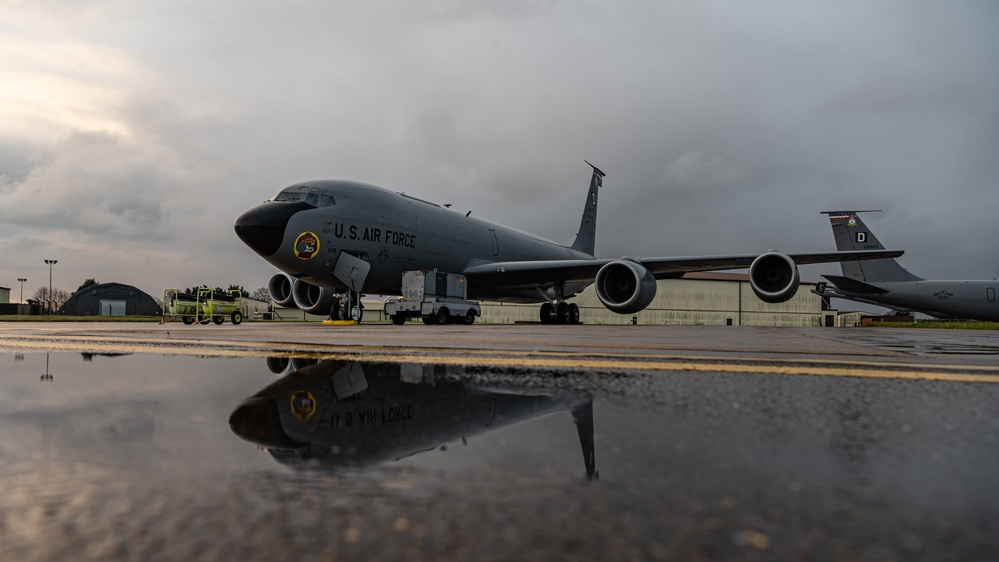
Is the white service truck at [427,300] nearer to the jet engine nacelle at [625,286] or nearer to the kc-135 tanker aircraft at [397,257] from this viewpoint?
the kc-135 tanker aircraft at [397,257]

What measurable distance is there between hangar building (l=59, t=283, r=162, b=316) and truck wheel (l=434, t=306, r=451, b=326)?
5102 centimetres

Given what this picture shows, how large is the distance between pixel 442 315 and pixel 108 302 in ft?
184

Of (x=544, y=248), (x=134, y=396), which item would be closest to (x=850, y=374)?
(x=134, y=396)

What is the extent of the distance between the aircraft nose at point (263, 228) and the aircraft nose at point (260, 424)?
36.0 ft

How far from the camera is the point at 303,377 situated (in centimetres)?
231

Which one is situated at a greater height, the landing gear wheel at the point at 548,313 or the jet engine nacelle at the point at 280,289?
the jet engine nacelle at the point at 280,289

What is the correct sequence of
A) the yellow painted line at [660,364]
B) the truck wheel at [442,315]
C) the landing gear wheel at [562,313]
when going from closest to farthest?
the yellow painted line at [660,364], the truck wheel at [442,315], the landing gear wheel at [562,313]

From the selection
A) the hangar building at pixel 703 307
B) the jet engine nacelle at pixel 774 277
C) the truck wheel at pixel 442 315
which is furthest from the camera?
the hangar building at pixel 703 307

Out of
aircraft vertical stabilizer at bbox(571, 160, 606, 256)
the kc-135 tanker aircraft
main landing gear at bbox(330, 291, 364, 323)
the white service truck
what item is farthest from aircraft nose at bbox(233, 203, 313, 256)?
aircraft vertical stabilizer at bbox(571, 160, 606, 256)

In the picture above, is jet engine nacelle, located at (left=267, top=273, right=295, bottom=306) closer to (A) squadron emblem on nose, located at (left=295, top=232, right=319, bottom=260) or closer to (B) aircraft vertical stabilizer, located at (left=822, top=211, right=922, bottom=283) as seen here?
(A) squadron emblem on nose, located at (left=295, top=232, right=319, bottom=260)

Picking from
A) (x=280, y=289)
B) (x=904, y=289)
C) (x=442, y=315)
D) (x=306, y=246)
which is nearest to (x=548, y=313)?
(x=442, y=315)

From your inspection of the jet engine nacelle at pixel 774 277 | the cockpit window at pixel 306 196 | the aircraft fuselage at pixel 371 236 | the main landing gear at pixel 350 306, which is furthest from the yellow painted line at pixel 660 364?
the jet engine nacelle at pixel 774 277

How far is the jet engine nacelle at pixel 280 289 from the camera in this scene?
16500mm

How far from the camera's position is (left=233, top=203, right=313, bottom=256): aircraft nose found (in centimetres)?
1186
